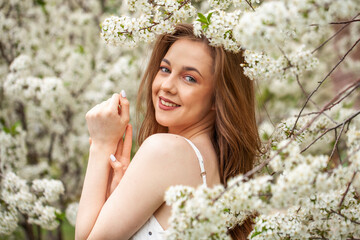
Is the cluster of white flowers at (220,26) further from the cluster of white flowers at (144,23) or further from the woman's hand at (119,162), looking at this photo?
the woman's hand at (119,162)

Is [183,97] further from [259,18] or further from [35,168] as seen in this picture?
[35,168]

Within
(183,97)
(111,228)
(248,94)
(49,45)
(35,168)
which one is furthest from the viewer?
(49,45)

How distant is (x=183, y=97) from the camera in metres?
2.07

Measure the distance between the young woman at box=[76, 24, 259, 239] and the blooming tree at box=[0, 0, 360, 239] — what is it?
0.52 feet

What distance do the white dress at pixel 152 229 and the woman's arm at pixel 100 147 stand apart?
0.82 ft

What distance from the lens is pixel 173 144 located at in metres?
1.82

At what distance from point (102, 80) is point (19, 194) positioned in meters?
1.94

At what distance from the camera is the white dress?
1.84 m

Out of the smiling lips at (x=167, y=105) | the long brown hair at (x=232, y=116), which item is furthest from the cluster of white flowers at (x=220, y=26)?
the smiling lips at (x=167, y=105)

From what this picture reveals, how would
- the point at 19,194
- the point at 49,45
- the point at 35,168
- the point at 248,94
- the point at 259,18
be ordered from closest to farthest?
the point at 259,18 → the point at 248,94 → the point at 19,194 → the point at 35,168 → the point at 49,45

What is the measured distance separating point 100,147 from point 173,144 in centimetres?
51

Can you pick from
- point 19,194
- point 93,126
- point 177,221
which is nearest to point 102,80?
point 19,194

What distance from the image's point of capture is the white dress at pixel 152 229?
1837 millimetres

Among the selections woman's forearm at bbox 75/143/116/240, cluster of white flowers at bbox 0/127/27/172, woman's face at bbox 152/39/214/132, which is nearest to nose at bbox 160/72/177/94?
woman's face at bbox 152/39/214/132
